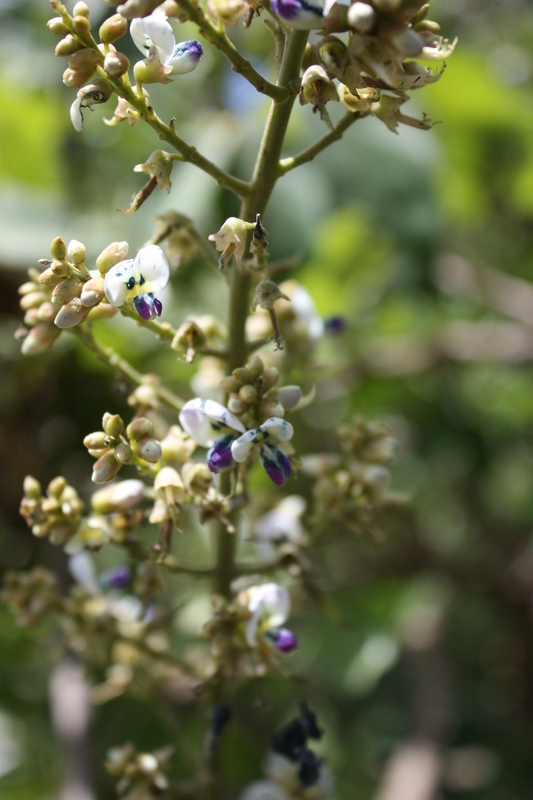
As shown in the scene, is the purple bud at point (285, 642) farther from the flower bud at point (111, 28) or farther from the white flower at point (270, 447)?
the flower bud at point (111, 28)

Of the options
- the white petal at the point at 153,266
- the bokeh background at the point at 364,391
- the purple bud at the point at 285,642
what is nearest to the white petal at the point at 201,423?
the white petal at the point at 153,266

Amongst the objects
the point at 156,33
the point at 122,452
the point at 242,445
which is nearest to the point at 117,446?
the point at 122,452

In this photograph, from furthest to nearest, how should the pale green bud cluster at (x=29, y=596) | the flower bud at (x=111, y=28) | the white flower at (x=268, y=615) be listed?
1. the pale green bud cluster at (x=29, y=596)
2. the white flower at (x=268, y=615)
3. the flower bud at (x=111, y=28)

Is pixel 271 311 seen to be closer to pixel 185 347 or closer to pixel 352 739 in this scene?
pixel 185 347

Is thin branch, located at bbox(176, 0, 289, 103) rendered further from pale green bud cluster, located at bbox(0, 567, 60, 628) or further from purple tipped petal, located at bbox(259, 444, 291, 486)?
pale green bud cluster, located at bbox(0, 567, 60, 628)

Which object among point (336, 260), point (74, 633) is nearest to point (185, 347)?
point (74, 633)

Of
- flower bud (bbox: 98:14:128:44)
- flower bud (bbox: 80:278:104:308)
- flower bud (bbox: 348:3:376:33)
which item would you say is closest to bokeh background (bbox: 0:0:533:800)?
flower bud (bbox: 80:278:104:308)
